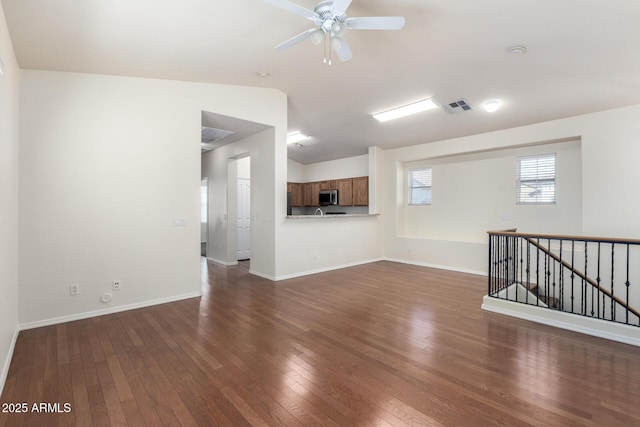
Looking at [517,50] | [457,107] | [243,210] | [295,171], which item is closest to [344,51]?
[517,50]

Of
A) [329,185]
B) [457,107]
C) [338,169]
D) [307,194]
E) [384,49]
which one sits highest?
[384,49]

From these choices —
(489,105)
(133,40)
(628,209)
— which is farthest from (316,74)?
(628,209)

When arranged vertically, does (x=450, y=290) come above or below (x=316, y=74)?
below

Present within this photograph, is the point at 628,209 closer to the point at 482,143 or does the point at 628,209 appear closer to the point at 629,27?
the point at 482,143

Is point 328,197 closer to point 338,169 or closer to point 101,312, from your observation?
point 338,169

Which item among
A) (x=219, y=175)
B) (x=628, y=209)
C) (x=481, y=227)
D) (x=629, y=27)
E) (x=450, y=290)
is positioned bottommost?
(x=450, y=290)

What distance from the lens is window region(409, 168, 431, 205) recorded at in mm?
6922

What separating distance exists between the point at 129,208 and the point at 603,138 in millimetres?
6626

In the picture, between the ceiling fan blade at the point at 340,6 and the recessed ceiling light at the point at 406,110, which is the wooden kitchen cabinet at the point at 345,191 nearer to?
the recessed ceiling light at the point at 406,110

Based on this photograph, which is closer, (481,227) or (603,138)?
(603,138)

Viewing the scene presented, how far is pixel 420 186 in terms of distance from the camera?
23.2 feet

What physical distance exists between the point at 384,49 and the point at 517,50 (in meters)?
1.38

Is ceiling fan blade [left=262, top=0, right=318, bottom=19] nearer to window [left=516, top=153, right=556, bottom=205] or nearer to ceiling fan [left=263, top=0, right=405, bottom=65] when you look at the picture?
ceiling fan [left=263, top=0, right=405, bottom=65]

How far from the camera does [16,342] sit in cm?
279
